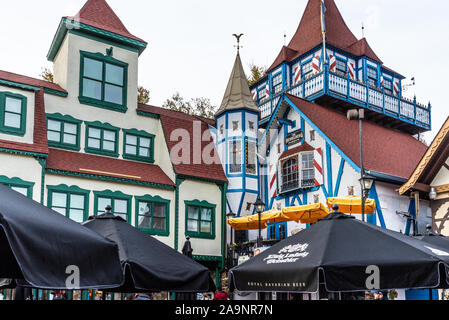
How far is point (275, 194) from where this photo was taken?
25.8 m

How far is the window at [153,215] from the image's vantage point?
23250 millimetres

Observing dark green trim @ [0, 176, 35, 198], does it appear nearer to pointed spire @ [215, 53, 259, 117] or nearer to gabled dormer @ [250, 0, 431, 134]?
pointed spire @ [215, 53, 259, 117]

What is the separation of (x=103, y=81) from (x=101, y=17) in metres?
3.26

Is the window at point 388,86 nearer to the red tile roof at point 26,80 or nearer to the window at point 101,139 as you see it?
the window at point 101,139

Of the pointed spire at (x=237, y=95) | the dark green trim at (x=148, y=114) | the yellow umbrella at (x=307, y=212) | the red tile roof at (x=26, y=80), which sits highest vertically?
the pointed spire at (x=237, y=95)

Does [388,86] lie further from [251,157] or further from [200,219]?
[200,219]

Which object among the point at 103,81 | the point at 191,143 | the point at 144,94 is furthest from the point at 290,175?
the point at 144,94

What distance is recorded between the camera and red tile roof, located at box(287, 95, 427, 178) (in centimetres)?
2298

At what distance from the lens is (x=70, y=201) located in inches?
845

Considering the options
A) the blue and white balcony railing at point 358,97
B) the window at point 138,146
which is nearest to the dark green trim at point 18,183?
the window at point 138,146

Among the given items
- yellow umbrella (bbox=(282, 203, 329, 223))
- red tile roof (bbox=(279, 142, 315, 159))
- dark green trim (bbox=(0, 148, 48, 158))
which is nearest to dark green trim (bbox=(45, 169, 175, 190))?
dark green trim (bbox=(0, 148, 48, 158))

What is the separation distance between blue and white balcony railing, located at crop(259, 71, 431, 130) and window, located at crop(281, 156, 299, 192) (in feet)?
13.4

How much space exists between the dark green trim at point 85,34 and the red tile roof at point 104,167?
535 centimetres

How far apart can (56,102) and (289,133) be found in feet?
34.1
